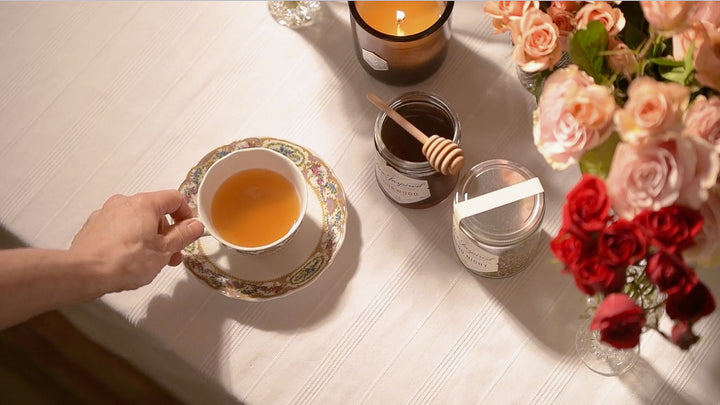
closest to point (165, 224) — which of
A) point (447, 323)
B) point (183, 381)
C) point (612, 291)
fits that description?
point (183, 381)

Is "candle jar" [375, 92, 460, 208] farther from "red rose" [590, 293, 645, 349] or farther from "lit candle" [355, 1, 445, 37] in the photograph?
"red rose" [590, 293, 645, 349]

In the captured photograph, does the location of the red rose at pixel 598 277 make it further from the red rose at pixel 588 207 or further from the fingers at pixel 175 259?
the fingers at pixel 175 259

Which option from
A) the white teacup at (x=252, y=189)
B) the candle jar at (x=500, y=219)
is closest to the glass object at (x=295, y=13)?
the white teacup at (x=252, y=189)

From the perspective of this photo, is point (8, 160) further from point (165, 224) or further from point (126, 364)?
point (126, 364)

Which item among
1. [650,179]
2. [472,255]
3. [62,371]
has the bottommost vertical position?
[62,371]

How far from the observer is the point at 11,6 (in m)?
0.98

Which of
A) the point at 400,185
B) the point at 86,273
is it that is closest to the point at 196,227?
the point at 86,273

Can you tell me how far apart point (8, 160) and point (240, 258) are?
36 centimetres

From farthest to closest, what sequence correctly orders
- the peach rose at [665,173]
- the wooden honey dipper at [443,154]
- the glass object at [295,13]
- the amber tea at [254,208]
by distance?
the glass object at [295,13], the amber tea at [254,208], the wooden honey dipper at [443,154], the peach rose at [665,173]

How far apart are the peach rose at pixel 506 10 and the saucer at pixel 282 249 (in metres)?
0.28

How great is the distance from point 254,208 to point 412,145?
0.69 ft

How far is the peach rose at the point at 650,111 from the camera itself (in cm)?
50

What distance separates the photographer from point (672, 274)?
19.9 inches

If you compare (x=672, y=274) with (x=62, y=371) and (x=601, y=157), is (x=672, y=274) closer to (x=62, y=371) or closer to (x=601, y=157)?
(x=601, y=157)
